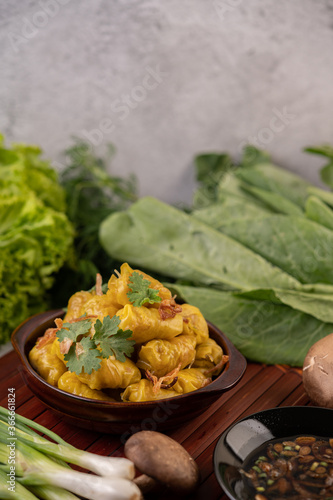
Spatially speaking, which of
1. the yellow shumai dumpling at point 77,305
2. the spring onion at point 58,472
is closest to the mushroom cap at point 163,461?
the spring onion at point 58,472

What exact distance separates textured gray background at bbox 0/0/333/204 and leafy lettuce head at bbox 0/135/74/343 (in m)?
0.48

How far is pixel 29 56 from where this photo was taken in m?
2.53

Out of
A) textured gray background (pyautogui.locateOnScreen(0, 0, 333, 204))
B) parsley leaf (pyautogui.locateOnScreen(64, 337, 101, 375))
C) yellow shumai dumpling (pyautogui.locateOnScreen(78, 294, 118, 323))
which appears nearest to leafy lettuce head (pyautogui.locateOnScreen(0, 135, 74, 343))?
textured gray background (pyautogui.locateOnScreen(0, 0, 333, 204))

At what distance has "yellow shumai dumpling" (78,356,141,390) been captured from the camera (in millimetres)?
1238

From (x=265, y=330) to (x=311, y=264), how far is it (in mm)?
335

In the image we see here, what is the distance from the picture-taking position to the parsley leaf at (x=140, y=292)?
1.31 meters

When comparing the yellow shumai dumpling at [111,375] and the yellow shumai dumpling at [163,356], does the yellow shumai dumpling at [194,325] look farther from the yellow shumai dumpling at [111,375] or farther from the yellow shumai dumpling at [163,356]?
the yellow shumai dumpling at [111,375]

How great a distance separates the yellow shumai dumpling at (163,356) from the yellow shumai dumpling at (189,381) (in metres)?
0.03

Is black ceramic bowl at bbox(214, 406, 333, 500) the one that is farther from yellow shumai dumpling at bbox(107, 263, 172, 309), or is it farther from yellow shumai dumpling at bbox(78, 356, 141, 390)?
yellow shumai dumpling at bbox(107, 263, 172, 309)

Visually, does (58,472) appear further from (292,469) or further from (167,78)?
(167,78)

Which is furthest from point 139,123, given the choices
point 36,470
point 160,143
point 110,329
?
point 36,470

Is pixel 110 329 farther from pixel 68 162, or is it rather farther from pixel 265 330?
pixel 68 162

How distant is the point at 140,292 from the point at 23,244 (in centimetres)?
93

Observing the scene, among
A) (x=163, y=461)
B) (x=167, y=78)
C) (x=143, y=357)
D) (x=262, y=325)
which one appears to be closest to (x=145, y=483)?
(x=163, y=461)
